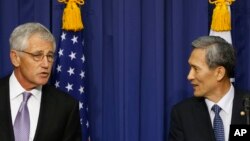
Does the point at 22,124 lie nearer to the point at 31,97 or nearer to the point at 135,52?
the point at 31,97

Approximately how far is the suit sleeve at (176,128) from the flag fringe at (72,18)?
0.82 meters

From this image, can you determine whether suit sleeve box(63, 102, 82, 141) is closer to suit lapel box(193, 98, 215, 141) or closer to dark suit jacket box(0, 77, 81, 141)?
dark suit jacket box(0, 77, 81, 141)

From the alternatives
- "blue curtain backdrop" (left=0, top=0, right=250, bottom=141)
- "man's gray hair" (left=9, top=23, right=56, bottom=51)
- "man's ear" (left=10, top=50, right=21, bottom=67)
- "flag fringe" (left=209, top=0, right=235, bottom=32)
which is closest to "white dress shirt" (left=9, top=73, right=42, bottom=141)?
"man's ear" (left=10, top=50, right=21, bottom=67)

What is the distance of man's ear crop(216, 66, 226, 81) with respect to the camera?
2.54 meters

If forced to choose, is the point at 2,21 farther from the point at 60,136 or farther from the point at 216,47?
the point at 216,47

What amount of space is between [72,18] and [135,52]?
1.63 ft

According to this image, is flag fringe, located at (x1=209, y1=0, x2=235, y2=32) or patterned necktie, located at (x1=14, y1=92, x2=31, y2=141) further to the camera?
flag fringe, located at (x1=209, y1=0, x2=235, y2=32)

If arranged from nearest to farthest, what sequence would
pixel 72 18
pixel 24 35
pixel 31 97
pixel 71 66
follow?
pixel 24 35, pixel 31 97, pixel 72 18, pixel 71 66

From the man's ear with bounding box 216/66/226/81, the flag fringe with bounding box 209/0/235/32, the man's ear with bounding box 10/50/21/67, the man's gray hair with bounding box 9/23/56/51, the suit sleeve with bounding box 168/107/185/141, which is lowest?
the suit sleeve with bounding box 168/107/185/141

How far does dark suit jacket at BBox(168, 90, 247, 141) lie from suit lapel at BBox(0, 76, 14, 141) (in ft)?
3.20

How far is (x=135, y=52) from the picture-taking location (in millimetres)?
2980

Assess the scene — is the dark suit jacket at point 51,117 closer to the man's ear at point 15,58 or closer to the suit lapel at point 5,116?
the suit lapel at point 5,116

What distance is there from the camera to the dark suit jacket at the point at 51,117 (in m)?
2.40

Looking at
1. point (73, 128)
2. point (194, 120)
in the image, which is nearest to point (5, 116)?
point (73, 128)
